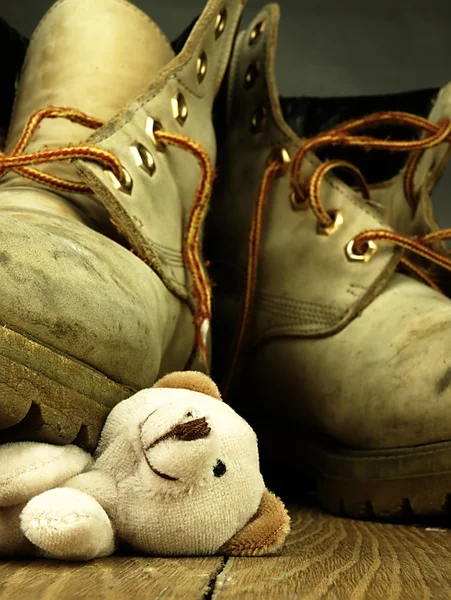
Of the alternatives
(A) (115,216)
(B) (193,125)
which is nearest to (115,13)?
(B) (193,125)

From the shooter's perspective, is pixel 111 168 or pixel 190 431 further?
pixel 111 168

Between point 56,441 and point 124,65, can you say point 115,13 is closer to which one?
point 124,65

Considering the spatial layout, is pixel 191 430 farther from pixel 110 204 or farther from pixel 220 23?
pixel 220 23

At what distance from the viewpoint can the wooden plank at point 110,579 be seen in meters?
0.33

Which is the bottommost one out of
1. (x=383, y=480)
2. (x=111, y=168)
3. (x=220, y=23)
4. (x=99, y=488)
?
(x=383, y=480)

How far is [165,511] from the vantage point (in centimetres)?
42

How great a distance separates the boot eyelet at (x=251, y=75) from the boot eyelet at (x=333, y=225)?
19 cm

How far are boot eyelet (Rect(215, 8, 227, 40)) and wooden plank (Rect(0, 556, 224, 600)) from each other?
56cm

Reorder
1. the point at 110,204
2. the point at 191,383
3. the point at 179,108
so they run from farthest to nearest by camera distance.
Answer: the point at 179,108, the point at 110,204, the point at 191,383

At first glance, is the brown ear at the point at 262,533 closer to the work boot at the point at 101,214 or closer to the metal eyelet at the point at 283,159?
the work boot at the point at 101,214

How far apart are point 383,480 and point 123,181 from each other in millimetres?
331

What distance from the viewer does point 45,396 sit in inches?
16.1

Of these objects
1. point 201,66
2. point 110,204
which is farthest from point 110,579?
point 201,66

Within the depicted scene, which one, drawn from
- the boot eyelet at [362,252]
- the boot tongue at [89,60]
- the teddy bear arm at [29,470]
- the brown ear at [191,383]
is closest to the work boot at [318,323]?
the boot eyelet at [362,252]
